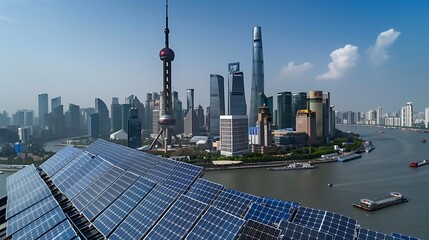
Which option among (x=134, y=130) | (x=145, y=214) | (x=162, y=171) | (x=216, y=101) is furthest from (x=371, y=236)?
(x=216, y=101)

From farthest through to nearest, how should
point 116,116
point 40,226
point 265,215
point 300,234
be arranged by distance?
point 116,116 < point 265,215 < point 40,226 < point 300,234

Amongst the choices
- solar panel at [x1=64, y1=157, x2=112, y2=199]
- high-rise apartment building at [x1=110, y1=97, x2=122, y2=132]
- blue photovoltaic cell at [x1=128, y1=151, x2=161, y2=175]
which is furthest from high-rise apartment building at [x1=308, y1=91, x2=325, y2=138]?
solar panel at [x1=64, y1=157, x2=112, y2=199]

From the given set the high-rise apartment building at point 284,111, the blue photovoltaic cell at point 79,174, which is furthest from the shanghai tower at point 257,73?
the blue photovoltaic cell at point 79,174

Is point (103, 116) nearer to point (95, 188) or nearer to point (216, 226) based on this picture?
point (95, 188)

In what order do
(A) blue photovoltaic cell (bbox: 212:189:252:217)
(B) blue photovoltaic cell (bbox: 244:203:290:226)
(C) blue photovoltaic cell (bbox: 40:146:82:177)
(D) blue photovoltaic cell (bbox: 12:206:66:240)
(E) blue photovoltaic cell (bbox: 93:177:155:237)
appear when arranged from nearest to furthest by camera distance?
(D) blue photovoltaic cell (bbox: 12:206:66:240)
(E) blue photovoltaic cell (bbox: 93:177:155:237)
(B) blue photovoltaic cell (bbox: 244:203:290:226)
(A) blue photovoltaic cell (bbox: 212:189:252:217)
(C) blue photovoltaic cell (bbox: 40:146:82:177)

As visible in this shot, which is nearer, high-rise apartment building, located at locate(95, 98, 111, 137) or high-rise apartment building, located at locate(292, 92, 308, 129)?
high-rise apartment building, located at locate(292, 92, 308, 129)

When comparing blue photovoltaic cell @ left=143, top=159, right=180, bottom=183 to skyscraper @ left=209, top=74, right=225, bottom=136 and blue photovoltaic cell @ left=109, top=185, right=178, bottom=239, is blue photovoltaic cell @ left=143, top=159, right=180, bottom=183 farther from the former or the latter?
skyscraper @ left=209, top=74, right=225, bottom=136

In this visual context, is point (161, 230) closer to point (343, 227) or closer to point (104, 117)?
point (343, 227)
